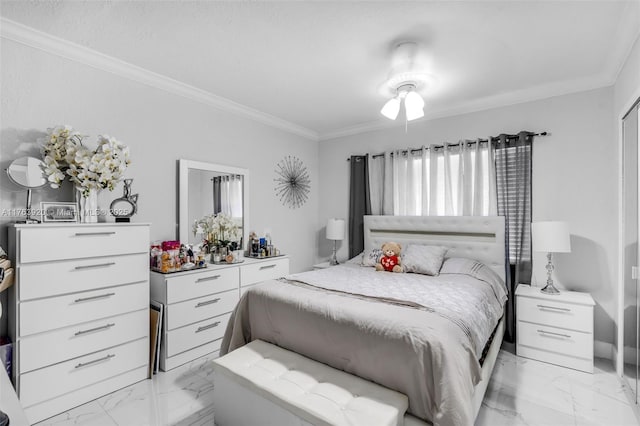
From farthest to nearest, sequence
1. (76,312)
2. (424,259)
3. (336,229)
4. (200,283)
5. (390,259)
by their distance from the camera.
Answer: (336,229) → (390,259) → (424,259) → (200,283) → (76,312)

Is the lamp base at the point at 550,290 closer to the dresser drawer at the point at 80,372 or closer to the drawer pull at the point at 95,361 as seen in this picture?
the dresser drawer at the point at 80,372

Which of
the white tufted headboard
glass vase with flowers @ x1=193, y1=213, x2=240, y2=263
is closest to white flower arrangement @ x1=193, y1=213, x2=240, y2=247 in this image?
glass vase with flowers @ x1=193, y1=213, x2=240, y2=263

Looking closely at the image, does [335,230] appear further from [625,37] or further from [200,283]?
[625,37]

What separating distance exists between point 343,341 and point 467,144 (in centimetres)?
274

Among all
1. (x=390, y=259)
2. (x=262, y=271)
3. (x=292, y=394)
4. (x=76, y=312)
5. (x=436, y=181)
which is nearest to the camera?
(x=292, y=394)

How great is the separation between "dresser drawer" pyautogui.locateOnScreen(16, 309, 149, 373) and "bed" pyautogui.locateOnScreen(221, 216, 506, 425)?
702 millimetres

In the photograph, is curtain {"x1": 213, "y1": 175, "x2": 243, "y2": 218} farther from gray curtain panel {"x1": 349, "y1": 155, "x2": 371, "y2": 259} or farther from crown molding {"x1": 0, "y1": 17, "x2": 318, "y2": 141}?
gray curtain panel {"x1": 349, "y1": 155, "x2": 371, "y2": 259}

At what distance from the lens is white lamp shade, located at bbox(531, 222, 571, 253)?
2.67 metres

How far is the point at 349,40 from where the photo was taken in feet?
7.22

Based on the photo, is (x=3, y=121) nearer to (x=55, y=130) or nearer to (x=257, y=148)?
(x=55, y=130)

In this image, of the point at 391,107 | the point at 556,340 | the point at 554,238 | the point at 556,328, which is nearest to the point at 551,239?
the point at 554,238

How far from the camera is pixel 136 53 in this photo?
7.92ft

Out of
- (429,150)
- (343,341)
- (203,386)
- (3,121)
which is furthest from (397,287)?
(3,121)

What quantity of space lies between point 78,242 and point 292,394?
1.76m
